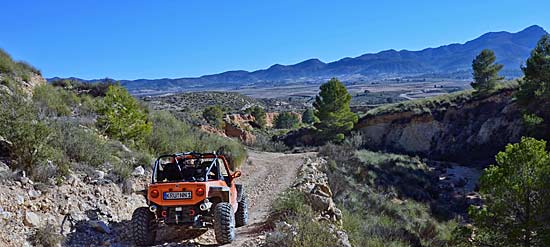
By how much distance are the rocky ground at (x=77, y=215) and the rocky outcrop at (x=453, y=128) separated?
2980cm

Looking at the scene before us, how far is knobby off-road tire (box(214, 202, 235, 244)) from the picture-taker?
7293 mm

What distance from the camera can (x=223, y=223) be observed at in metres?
7.29

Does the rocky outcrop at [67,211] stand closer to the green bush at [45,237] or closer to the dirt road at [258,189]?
the green bush at [45,237]

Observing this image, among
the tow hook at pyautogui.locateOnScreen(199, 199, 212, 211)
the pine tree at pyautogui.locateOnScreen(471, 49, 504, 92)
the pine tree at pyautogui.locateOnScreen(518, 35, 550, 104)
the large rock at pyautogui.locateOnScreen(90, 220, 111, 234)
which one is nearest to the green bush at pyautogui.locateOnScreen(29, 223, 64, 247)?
the large rock at pyautogui.locateOnScreen(90, 220, 111, 234)

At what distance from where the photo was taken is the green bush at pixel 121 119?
15484 mm

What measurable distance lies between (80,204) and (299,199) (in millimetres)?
4427

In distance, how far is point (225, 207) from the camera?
7.40m

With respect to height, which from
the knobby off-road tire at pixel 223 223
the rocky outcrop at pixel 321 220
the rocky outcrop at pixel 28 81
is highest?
the rocky outcrop at pixel 28 81

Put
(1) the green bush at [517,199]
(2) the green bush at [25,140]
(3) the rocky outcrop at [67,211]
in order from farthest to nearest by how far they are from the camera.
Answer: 1. (1) the green bush at [517,199]
2. (2) the green bush at [25,140]
3. (3) the rocky outcrop at [67,211]

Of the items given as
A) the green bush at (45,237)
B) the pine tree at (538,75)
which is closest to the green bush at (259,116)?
the pine tree at (538,75)

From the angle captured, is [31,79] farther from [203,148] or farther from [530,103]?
[530,103]

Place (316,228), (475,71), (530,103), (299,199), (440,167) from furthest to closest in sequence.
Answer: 1. (475,71)
2. (440,167)
3. (530,103)
4. (299,199)
5. (316,228)

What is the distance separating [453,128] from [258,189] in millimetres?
29236

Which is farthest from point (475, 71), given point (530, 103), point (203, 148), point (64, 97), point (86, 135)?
point (86, 135)
